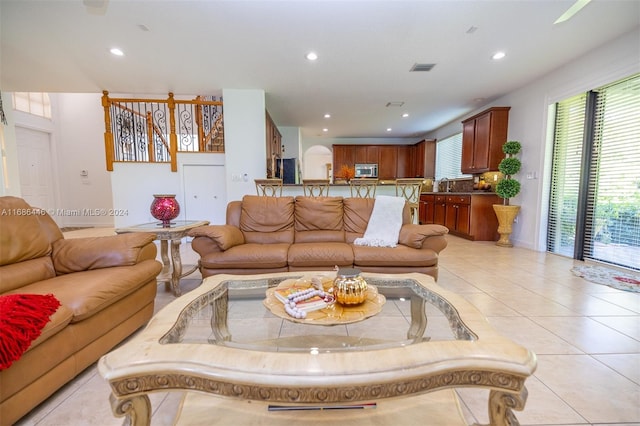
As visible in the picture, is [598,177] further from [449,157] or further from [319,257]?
[319,257]

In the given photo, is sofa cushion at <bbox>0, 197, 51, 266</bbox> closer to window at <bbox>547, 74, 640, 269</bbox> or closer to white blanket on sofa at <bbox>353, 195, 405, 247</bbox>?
white blanket on sofa at <bbox>353, 195, 405, 247</bbox>

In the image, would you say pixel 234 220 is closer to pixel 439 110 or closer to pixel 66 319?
pixel 66 319

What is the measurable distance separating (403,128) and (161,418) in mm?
7786

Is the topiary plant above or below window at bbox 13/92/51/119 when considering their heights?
below

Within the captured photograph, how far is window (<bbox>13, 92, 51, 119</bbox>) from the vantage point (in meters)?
5.92

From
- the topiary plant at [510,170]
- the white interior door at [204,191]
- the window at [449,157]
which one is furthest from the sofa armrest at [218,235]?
the window at [449,157]

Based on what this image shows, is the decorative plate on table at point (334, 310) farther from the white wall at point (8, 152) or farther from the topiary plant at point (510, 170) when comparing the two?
the white wall at point (8, 152)

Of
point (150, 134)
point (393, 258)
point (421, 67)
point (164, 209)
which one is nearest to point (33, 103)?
point (150, 134)

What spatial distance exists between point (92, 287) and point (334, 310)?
4.26 ft

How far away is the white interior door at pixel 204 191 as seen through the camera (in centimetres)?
512

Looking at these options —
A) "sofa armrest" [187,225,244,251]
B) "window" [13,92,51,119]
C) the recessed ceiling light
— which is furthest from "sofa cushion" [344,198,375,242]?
"window" [13,92,51,119]

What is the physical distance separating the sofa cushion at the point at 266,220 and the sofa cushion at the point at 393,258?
81cm

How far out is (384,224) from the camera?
279cm

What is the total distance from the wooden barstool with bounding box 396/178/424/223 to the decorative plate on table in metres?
2.70
